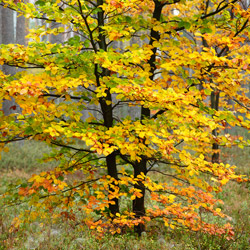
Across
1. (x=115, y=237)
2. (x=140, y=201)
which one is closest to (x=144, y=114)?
(x=140, y=201)

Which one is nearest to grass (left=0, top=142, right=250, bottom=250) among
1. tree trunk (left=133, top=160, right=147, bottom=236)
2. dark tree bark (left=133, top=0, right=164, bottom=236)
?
tree trunk (left=133, top=160, right=147, bottom=236)

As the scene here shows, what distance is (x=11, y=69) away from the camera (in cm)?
1260

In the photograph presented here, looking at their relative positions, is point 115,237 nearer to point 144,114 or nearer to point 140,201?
point 140,201

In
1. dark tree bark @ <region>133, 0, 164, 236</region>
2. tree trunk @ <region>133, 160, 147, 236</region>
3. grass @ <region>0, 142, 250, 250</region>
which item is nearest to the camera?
dark tree bark @ <region>133, 0, 164, 236</region>

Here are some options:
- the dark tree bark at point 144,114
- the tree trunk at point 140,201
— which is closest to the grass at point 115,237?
the tree trunk at point 140,201

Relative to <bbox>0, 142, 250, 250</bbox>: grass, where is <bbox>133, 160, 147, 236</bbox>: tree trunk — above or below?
above

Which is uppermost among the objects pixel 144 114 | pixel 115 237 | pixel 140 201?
pixel 144 114

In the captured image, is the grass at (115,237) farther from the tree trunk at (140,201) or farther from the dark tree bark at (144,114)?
the dark tree bark at (144,114)

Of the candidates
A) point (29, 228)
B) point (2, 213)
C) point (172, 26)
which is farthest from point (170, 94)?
point (2, 213)

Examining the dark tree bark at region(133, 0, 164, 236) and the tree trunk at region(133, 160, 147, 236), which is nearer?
the dark tree bark at region(133, 0, 164, 236)

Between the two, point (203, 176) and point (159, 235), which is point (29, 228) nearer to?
point (159, 235)

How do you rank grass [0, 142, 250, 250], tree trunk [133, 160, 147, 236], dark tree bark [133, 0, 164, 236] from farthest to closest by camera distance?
tree trunk [133, 160, 147, 236] → grass [0, 142, 250, 250] → dark tree bark [133, 0, 164, 236]

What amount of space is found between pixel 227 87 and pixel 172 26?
1254 mm

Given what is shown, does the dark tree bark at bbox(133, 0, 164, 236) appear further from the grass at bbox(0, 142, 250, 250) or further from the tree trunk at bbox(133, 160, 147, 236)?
the grass at bbox(0, 142, 250, 250)
